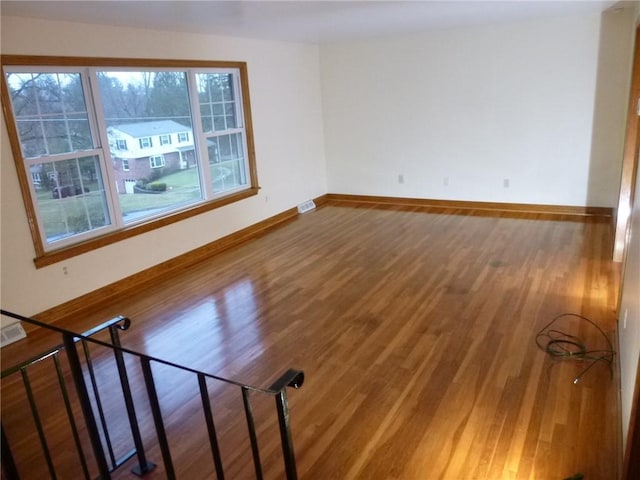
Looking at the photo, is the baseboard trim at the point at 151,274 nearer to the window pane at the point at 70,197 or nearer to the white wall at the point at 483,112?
the window pane at the point at 70,197

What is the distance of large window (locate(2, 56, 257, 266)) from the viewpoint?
3.74m

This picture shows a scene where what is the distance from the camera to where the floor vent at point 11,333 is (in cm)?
354

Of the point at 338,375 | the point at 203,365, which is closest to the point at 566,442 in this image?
the point at 338,375

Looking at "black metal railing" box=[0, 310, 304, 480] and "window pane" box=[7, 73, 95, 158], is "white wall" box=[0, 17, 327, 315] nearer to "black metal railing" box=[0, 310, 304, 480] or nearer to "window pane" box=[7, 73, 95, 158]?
"window pane" box=[7, 73, 95, 158]

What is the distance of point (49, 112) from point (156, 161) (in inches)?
45.4

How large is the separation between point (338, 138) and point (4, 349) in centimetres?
517

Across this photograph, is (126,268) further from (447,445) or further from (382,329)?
(447,445)

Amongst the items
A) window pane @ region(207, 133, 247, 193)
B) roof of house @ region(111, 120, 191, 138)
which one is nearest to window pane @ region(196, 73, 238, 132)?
window pane @ region(207, 133, 247, 193)

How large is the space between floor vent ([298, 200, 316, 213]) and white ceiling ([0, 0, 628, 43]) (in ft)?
7.43

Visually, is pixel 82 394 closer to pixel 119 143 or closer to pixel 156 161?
pixel 119 143

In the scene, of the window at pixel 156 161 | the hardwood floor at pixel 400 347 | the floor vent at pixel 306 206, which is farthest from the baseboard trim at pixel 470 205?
the window at pixel 156 161

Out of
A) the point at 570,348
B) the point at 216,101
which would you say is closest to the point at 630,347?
the point at 570,348

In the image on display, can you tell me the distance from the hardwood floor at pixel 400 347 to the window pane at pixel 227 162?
2.81 feet

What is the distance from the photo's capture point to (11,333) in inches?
141
